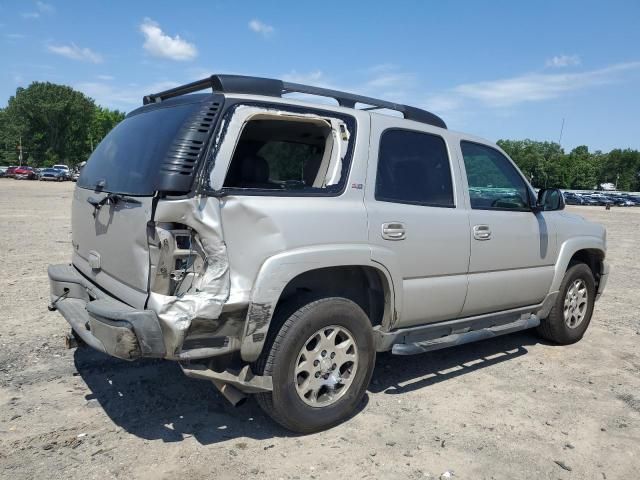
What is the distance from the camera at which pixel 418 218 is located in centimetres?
389

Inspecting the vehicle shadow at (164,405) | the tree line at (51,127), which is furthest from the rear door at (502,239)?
the tree line at (51,127)

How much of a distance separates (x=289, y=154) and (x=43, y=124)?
90.1m

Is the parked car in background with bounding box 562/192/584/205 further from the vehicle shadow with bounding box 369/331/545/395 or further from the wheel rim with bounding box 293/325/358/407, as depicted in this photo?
the wheel rim with bounding box 293/325/358/407

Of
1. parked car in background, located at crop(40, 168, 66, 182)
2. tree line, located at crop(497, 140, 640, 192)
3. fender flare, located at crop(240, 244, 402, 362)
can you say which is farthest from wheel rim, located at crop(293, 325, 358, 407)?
tree line, located at crop(497, 140, 640, 192)

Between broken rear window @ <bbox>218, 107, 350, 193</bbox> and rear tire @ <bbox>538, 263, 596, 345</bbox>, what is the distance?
Result: 2.98 metres

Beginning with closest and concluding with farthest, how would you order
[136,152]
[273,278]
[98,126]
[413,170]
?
1. [273,278]
2. [136,152]
3. [413,170]
4. [98,126]

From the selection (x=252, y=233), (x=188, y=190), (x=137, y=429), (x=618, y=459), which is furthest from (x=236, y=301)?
(x=618, y=459)

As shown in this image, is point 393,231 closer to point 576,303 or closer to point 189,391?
point 189,391

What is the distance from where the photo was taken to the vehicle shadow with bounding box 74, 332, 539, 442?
352 cm

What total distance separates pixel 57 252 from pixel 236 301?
26.1ft

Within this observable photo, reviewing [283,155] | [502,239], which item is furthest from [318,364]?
[502,239]

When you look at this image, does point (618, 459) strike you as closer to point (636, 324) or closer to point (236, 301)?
point (236, 301)

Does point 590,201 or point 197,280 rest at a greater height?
point 590,201

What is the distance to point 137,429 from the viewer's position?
347cm
